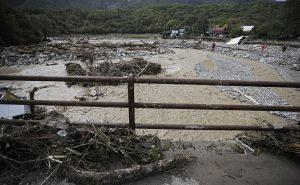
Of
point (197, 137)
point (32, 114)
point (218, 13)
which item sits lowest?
point (197, 137)

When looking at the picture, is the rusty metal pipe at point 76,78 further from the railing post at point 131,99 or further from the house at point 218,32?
the house at point 218,32

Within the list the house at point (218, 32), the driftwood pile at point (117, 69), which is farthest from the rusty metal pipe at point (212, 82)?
the house at point (218, 32)

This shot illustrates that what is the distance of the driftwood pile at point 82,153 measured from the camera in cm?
291

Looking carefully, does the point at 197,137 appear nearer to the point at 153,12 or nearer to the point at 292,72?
the point at 292,72

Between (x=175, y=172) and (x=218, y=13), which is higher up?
(x=218, y=13)

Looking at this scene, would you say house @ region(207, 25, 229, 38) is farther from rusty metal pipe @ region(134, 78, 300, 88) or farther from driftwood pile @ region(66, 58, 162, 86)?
rusty metal pipe @ region(134, 78, 300, 88)

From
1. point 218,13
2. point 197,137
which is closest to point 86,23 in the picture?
point 218,13

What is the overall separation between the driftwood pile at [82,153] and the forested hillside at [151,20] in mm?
44896

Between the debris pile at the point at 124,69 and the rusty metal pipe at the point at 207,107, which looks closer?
the rusty metal pipe at the point at 207,107

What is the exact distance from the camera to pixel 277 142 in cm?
357

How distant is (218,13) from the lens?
138 meters

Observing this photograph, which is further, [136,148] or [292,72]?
[292,72]

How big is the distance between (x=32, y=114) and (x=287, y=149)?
4.86 m

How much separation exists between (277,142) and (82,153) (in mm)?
2685
